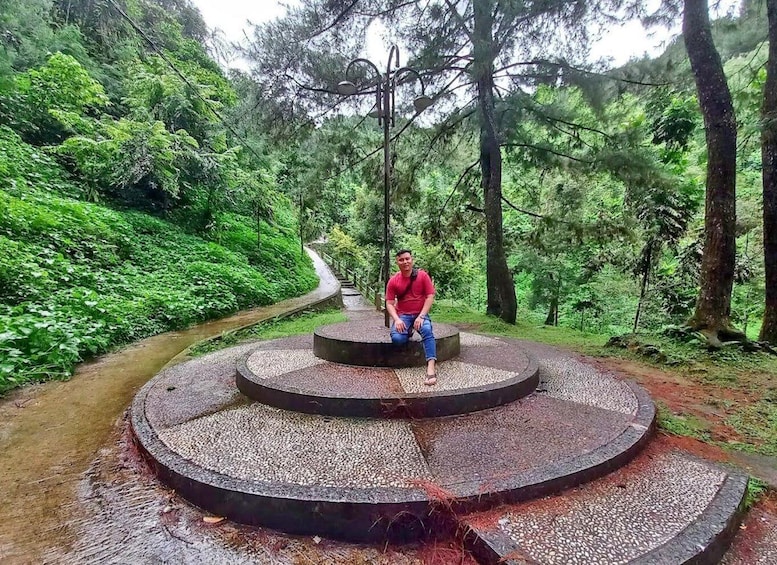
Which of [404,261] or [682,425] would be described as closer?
[682,425]

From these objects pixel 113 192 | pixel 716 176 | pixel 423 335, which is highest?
pixel 113 192

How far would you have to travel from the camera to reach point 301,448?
243 cm

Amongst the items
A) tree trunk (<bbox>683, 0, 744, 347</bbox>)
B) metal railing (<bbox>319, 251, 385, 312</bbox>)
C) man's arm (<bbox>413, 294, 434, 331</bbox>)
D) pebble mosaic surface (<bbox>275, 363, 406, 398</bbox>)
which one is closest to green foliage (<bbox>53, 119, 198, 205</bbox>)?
metal railing (<bbox>319, 251, 385, 312</bbox>)

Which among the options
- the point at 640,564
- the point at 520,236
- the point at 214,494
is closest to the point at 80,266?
the point at 214,494

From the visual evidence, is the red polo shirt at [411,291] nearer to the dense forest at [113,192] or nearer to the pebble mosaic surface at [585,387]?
the pebble mosaic surface at [585,387]

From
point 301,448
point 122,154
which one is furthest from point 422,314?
point 122,154

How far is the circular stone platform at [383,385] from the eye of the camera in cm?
286

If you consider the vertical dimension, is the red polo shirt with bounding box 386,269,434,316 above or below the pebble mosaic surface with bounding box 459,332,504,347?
above

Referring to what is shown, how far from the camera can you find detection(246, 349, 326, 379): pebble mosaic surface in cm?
355

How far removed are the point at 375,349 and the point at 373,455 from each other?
→ 1399 mm

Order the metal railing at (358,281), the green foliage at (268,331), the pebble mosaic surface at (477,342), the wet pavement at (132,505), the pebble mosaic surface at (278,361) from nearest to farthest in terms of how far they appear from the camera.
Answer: the wet pavement at (132,505) < the pebble mosaic surface at (278,361) < the pebble mosaic surface at (477,342) < the green foliage at (268,331) < the metal railing at (358,281)

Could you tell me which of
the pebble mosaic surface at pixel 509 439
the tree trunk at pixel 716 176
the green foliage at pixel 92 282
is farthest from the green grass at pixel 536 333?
the green foliage at pixel 92 282

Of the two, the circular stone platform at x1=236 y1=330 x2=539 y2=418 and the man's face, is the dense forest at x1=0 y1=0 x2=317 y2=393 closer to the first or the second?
the circular stone platform at x1=236 y1=330 x2=539 y2=418

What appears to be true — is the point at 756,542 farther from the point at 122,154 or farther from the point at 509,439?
the point at 122,154
